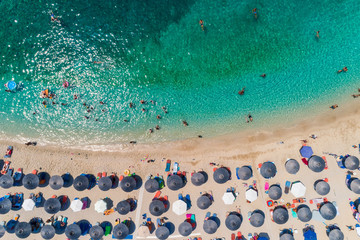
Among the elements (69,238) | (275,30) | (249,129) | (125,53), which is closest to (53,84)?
(125,53)

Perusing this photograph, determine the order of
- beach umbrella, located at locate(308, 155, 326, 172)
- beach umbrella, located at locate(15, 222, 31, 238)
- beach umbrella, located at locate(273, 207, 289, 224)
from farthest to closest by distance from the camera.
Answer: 1. beach umbrella, located at locate(308, 155, 326, 172)
2. beach umbrella, located at locate(273, 207, 289, 224)
3. beach umbrella, located at locate(15, 222, 31, 238)

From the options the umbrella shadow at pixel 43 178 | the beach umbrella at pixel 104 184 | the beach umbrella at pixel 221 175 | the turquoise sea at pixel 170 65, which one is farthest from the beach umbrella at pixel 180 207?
the umbrella shadow at pixel 43 178

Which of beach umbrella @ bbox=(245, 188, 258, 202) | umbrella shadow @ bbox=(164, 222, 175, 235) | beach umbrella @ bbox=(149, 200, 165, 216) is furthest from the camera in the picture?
umbrella shadow @ bbox=(164, 222, 175, 235)

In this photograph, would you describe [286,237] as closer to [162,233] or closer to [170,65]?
[162,233]

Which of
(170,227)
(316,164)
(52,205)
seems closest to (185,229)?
(170,227)

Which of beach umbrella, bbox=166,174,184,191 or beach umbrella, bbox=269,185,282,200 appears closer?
beach umbrella, bbox=269,185,282,200

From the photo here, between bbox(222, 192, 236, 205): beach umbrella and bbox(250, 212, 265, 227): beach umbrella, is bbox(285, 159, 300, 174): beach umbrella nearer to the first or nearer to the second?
bbox(250, 212, 265, 227): beach umbrella

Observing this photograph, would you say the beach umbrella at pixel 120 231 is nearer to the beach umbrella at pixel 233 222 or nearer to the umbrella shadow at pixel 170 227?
the umbrella shadow at pixel 170 227

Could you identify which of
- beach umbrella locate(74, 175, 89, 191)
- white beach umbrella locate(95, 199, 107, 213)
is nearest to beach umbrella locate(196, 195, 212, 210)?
white beach umbrella locate(95, 199, 107, 213)
